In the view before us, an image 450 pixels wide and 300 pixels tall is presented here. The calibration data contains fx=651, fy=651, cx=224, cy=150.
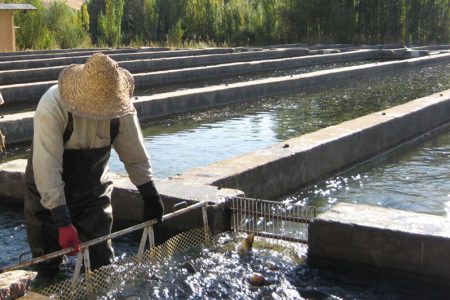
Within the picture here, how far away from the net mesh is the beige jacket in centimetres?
68

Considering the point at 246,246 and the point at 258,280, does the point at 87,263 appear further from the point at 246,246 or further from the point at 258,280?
the point at 246,246

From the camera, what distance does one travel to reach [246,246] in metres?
4.68

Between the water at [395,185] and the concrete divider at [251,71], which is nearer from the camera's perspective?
the water at [395,185]

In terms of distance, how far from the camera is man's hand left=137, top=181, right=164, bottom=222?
3861 millimetres

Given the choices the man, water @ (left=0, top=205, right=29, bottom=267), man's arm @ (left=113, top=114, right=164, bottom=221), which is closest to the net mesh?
the man

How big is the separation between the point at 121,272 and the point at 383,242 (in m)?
1.73

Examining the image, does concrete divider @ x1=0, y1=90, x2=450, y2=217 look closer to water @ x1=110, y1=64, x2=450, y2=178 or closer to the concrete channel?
the concrete channel

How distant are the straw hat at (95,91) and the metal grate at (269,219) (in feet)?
5.58

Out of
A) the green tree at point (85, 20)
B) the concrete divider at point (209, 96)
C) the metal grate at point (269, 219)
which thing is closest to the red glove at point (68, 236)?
the metal grate at point (269, 219)

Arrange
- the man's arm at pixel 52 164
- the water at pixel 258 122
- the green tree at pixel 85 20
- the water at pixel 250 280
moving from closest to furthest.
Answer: the man's arm at pixel 52 164 → the water at pixel 250 280 → the water at pixel 258 122 → the green tree at pixel 85 20

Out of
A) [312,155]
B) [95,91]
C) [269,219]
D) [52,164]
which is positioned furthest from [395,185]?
[52,164]

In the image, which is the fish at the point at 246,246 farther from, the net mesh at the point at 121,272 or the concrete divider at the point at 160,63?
the concrete divider at the point at 160,63

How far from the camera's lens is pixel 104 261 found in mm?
4156

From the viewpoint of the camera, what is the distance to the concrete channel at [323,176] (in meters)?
4.23
